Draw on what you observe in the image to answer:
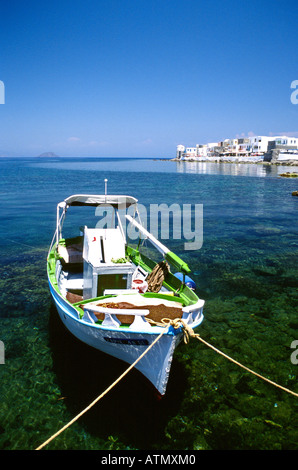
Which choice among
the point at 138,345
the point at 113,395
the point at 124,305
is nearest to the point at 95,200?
the point at 124,305

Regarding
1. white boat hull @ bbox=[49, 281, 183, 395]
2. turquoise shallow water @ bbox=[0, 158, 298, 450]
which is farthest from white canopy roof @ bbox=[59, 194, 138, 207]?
white boat hull @ bbox=[49, 281, 183, 395]

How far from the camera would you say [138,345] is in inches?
306

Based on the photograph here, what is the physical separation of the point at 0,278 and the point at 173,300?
11.7m

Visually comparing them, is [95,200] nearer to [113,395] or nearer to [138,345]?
[138,345]

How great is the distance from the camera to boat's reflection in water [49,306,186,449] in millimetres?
7543

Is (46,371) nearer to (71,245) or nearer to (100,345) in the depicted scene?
(100,345)

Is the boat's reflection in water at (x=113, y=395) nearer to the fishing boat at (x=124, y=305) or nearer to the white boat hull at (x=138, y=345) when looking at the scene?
the white boat hull at (x=138, y=345)

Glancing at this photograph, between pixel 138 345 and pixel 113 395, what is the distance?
2139 mm

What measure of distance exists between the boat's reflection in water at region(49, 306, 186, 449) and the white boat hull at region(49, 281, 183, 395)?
544mm

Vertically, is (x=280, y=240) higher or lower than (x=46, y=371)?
higher

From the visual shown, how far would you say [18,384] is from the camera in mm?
8953

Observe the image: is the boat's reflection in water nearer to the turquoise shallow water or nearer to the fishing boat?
the turquoise shallow water
